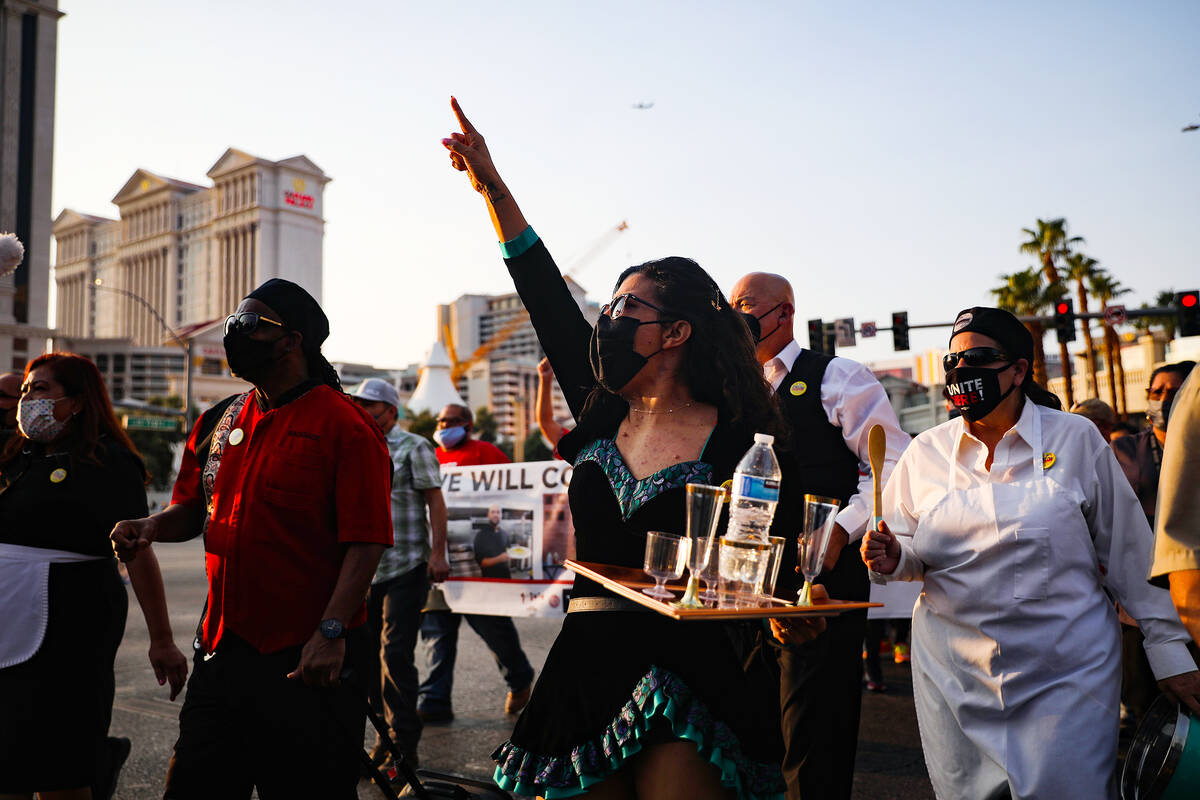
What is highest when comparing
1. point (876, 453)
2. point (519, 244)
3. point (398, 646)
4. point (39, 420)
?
point (519, 244)

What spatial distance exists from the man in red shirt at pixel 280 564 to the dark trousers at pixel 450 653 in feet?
12.8

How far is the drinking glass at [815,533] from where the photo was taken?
2471 millimetres

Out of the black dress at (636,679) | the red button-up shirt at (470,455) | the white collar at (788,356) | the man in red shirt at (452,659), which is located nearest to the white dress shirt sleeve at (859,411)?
the white collar at (788,356)

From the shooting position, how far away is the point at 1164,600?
3.01 meters

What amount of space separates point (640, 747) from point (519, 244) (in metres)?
1.36

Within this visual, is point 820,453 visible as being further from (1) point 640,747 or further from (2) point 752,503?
(1) point 640,747

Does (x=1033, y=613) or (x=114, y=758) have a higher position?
(x=1033, y=613)

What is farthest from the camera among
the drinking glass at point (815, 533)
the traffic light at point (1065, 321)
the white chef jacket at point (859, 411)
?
the traffic light at point (1065, 321)

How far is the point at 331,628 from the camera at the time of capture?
3.06m

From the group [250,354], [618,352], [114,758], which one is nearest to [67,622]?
[114,758]

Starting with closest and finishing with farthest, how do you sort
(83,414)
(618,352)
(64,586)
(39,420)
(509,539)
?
(618,352) → (64,586) → (39,420) → (83,414) → (509,539)

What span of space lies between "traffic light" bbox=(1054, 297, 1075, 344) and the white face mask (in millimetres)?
22354

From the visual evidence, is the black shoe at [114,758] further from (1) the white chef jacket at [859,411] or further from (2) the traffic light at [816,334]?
(2) the traffic light at [816,334]

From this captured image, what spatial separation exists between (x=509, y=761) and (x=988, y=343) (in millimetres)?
2040
